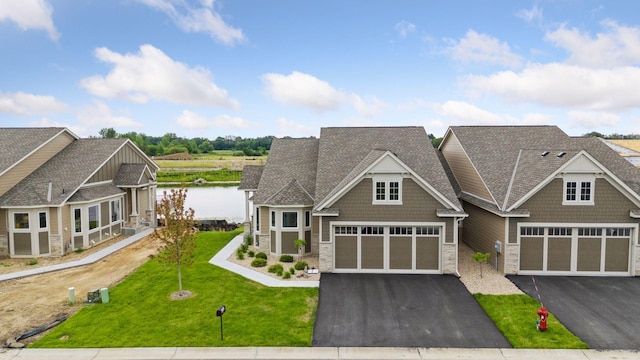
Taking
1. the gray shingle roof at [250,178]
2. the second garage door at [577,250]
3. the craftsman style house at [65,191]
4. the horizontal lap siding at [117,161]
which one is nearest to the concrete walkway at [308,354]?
the second garage door at [577,250]

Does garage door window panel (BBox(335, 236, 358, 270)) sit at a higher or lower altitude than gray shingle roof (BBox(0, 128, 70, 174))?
lower

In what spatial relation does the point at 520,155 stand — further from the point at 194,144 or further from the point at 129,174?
the point at 194,144

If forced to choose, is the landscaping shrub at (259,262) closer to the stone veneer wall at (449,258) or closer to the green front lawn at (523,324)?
the stone veneer wall at (449,258)

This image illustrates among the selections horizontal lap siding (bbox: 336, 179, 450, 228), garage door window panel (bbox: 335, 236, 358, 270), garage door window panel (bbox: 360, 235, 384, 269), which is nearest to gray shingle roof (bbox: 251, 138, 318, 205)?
horizontal lap siding (bbox: 336, 179, 450, 228)

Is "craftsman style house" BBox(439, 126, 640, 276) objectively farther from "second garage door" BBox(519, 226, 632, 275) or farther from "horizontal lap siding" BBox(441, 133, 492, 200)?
"horizontal lap siding" BBox(441, 133, 492, 200)

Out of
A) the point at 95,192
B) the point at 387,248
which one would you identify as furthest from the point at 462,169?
the point at 95,192

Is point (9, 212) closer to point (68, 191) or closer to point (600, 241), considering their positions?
point (68, 191)
